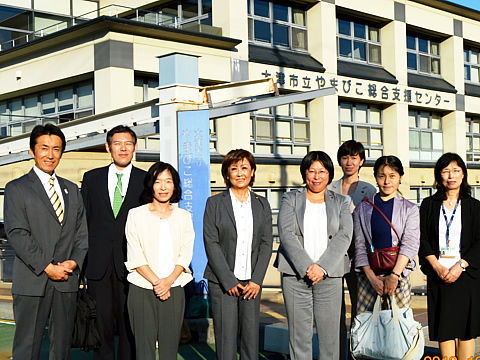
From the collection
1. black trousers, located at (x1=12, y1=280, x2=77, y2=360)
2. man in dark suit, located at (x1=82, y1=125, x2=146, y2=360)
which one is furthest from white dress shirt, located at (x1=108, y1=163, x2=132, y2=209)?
black trousers, located at (x1=12, y1=280, x2=77, y2=360)

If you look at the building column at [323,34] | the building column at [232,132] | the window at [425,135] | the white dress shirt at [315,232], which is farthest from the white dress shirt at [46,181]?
the window at [425,135]

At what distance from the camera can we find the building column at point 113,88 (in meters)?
16.2

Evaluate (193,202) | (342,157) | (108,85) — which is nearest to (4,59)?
(108,85)

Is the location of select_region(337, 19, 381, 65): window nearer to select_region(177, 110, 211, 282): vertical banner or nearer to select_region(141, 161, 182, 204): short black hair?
select_region(177, 110, 211, 282): vertical banner

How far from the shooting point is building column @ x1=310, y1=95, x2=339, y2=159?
20.8 meters

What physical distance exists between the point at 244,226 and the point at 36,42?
15.5 metres

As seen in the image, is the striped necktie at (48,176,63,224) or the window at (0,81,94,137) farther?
the window at (0,81,94,137)

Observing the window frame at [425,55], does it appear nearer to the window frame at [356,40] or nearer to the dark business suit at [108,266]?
the window frame at [356,40]

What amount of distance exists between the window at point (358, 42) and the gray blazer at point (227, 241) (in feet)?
60.7

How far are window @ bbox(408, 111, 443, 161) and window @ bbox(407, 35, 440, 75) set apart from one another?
6.34 ft

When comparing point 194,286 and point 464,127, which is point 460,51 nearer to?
point 464,127

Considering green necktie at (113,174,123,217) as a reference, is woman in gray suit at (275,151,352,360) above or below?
below

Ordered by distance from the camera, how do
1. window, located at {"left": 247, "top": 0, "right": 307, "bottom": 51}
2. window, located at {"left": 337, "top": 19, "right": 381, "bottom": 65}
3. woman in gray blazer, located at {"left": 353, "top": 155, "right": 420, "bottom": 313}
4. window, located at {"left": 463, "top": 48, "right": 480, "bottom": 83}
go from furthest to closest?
1. window, located at {"left": 463, "top": 48, "right": 480, "bottom": 83}
2. window, located at {"left": 337, "top": 19, "right": 381, "bottom": 65}
3. window, located at {"left": 247, "top": 0, "right": 307, "bottom": 51}
4. woman in gray blazer, located at {"left": 353, "top": 155, "right": 420, "bottom": 313}

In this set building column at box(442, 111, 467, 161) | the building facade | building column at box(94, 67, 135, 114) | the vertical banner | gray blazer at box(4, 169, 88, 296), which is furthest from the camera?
building column at box(442, 111, 467, 161)
